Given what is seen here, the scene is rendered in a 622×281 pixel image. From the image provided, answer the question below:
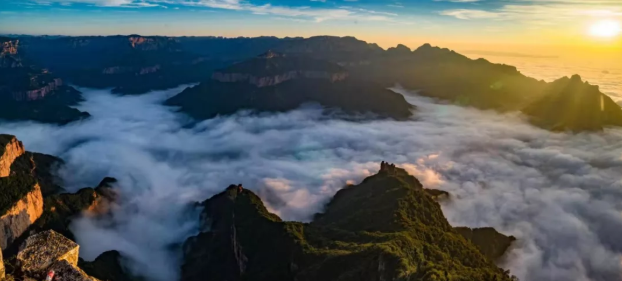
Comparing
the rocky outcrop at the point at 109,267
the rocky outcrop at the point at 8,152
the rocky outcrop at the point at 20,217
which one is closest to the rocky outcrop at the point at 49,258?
the rocky outcrop at the point at 109,267

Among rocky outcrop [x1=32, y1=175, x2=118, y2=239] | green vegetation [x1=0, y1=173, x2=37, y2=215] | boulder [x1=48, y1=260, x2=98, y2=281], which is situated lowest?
rocky outcrop [x1=32, y1=175, x2=118, y2=239]

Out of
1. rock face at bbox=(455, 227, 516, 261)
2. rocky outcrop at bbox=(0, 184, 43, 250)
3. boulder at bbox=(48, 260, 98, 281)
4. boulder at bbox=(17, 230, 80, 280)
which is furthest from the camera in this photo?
rock face at bbox=(455, 227, 516, 261)

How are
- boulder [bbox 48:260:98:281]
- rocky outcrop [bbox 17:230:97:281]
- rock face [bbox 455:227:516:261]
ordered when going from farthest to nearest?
rock face [bbox 455:227:516:261]
rocky outcrop [bbox 17:230:97:281]
boulder [bbox 48:260:98:281]

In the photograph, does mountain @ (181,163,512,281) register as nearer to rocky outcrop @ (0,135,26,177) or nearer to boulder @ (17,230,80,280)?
boulder @ (17,230,80,280)

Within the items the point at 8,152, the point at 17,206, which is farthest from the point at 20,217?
the point at 8,152

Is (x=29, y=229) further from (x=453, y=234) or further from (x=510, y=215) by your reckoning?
(x=510, y=215)

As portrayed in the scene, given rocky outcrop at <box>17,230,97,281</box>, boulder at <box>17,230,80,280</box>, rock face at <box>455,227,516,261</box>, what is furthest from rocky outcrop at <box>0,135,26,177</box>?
rock face at <box>455,227,516,261</box>

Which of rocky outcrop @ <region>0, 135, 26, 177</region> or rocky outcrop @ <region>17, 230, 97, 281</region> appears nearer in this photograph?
rocky outcrop @ <region>17, 230, 97, 281</region>
